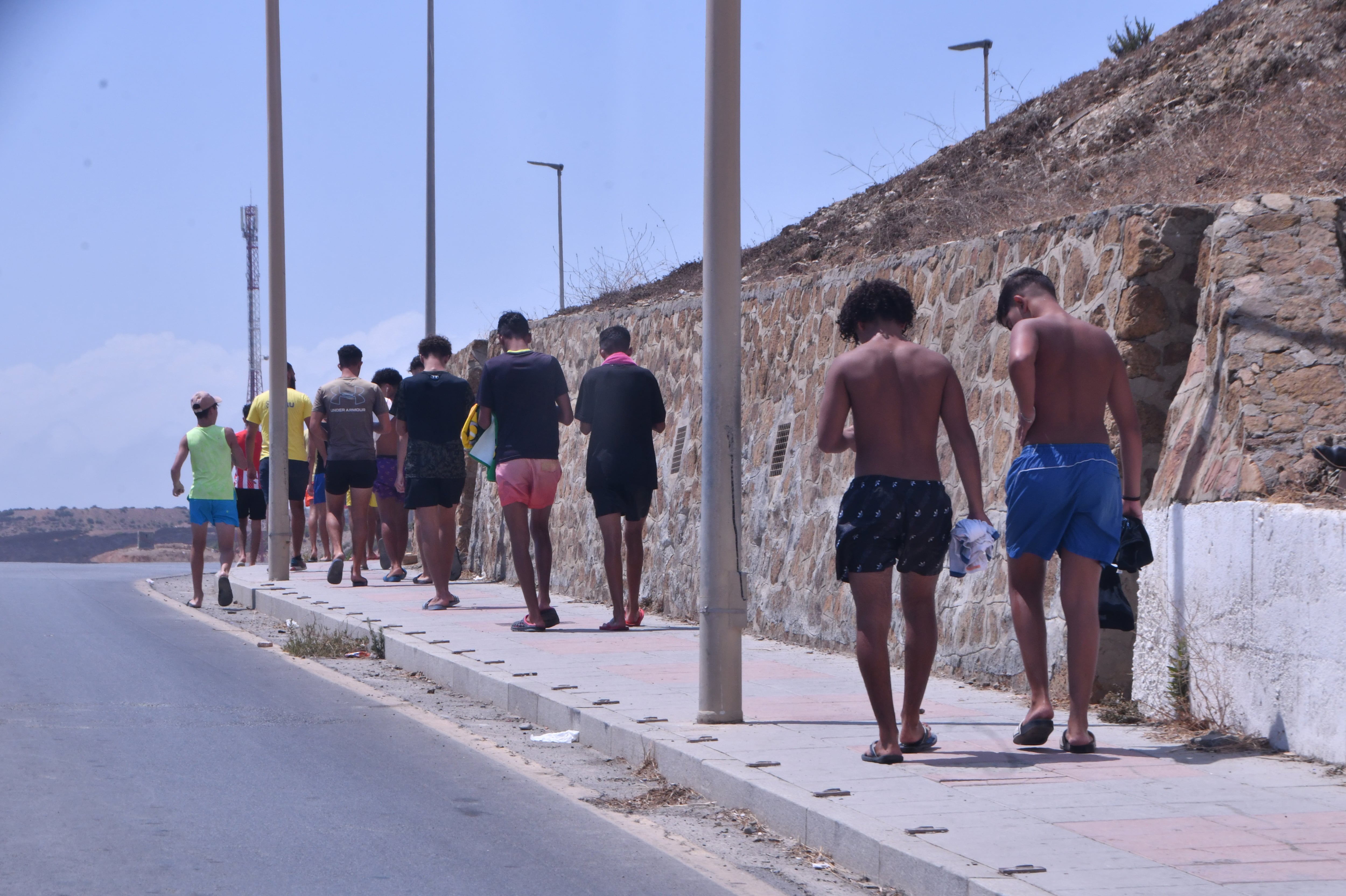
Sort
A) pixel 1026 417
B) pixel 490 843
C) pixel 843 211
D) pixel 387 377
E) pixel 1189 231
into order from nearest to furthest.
Answer: pixel 490 843
pixel 1026 417
pixel 1189 231
pixel 387 377
pixel 843 211

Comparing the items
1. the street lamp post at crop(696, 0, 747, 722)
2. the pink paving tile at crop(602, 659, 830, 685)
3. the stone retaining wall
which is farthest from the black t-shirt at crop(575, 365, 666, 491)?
the street lamp post at crop(696, 0, 747, 722)

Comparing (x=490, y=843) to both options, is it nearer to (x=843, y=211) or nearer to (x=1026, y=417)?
(x=1026, y=417)

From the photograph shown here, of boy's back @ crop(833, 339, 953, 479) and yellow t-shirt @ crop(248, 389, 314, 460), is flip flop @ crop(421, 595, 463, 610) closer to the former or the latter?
yellow t-shirt @ crop(248, 389, 314, 460)

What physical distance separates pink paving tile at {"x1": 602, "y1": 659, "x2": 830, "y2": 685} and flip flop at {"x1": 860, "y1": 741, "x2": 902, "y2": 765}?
86.5 inches

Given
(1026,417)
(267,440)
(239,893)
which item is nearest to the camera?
(239,893)

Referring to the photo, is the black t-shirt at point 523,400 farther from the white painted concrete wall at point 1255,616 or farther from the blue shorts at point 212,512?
Result: the white painted concrete wall at point 1255,616

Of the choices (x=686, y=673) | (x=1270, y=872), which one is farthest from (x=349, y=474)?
(x=1270, y=872)

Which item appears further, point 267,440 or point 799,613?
point 267,440

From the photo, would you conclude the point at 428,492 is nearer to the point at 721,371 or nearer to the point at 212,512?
the point at 212,512

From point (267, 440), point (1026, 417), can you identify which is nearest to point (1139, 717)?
point (1026, 417)

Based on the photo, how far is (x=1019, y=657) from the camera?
727 centimetres

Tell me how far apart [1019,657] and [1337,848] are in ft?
10.2

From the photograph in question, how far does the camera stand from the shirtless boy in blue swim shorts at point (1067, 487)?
18.5 ft

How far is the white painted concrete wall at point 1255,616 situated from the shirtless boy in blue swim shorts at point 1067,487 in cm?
45
